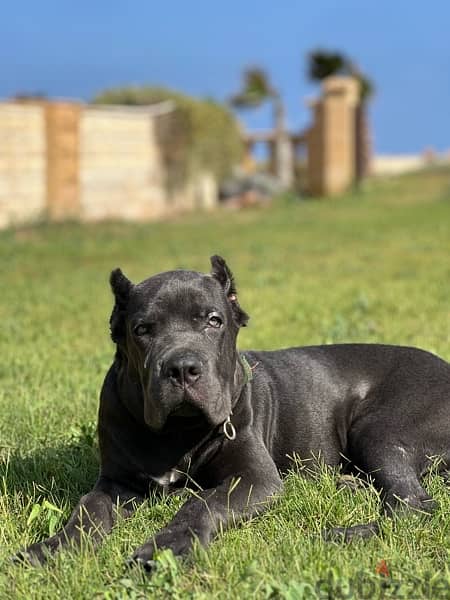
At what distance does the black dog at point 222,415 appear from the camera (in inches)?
176

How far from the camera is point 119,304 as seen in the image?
16.3ft

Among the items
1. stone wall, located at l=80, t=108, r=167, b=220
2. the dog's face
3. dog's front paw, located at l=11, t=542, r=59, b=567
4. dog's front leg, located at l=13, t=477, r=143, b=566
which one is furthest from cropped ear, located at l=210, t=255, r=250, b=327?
stone wall, located at l=80, t=108, r=167, b=220

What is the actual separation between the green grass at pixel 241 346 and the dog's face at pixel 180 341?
579mm

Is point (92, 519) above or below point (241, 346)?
above

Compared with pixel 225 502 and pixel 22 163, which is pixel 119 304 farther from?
pixel 22 163

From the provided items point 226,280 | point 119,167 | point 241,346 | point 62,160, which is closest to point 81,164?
point 62,160

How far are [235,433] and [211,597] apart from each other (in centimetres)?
136

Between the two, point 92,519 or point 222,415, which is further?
point 222,415

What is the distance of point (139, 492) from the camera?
4926 mm

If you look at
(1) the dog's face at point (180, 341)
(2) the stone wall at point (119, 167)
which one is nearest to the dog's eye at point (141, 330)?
(1) the dog's face at point (180, 341)

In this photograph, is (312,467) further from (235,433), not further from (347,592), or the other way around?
(347,592)

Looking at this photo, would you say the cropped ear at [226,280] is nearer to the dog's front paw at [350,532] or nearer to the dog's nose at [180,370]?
the dog's nose at [180,370]

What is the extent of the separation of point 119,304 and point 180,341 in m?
0.55

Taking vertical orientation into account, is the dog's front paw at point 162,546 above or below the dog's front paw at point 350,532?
above
